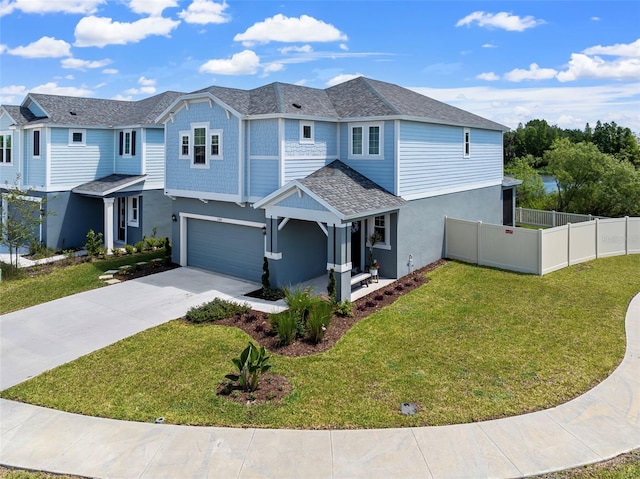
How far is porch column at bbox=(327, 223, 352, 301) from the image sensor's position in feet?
40.9

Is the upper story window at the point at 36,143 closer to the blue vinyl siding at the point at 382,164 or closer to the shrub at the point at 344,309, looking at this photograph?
the blue vinyl siding at the point at 382,164

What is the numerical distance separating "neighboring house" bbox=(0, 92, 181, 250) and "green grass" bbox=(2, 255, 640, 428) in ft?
38.8

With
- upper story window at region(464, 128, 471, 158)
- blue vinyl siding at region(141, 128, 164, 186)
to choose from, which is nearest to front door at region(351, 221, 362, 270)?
upper story window at region(464, 128, 471, 158)

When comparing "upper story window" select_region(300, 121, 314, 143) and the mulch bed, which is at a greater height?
"upper story window" select_region(300, 121, 314, 143)

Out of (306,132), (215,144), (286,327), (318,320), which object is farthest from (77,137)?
(318,320)

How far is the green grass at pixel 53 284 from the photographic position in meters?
13.8

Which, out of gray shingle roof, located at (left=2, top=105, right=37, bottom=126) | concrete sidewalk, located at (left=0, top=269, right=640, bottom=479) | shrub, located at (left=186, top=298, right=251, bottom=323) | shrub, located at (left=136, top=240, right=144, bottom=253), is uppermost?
gray shingle roof, located at (left=2, top=105, right=37, bottom=126)

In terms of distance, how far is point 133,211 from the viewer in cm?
2230

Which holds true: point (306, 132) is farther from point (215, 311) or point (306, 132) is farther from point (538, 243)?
point (538, 243)

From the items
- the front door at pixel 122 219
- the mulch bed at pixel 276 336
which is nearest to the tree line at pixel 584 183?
the mulch bed at pixel 276 336

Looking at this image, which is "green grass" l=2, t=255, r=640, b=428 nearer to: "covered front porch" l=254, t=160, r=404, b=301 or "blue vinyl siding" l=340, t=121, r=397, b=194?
"covered front porch" l=254, t=160, r=404, b=301

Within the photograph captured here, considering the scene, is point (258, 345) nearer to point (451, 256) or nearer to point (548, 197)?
point (451, 256)

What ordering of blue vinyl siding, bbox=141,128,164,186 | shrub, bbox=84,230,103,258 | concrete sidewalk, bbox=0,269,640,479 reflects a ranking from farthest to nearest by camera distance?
blue vinyl siding, bbox=141,128,164,186 < shrub, bbox=84,230,103,258 < concrete sidewalk, bbox=0,269,640,479

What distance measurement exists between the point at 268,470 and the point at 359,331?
542cm
